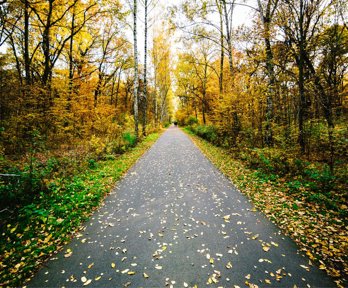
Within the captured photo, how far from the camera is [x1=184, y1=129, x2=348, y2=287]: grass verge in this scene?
9.82 ft

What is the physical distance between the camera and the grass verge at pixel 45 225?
3057mm

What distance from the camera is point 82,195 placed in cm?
530

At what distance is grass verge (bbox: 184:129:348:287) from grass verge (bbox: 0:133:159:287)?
4661 millimetres

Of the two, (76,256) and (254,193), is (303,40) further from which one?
(76,256)

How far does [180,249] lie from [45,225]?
3.12 m

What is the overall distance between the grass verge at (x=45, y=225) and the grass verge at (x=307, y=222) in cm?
466

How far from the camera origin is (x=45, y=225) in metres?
4.04

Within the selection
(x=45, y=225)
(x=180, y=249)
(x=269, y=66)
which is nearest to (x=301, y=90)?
(x=269, y=66)

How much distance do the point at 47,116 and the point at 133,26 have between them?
9810 millimetres

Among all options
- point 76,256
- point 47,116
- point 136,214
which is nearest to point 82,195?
point 136,214

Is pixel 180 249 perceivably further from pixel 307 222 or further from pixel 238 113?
pixel 238 113

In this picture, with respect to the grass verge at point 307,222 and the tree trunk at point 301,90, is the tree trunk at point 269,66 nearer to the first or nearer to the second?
the tree trunk at point 301,90

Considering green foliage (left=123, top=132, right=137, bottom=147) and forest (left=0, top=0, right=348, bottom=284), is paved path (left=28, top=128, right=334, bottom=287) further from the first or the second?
green foliage (left=123, top=132, right=137, bottom=147)

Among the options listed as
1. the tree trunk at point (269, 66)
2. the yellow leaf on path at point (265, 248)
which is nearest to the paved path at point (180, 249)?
the yellow leaf on path at point (265, 248)
